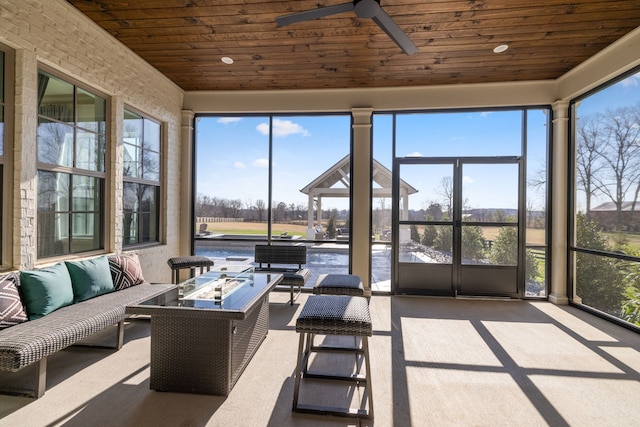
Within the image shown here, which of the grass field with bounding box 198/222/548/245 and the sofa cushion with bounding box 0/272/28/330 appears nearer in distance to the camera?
the sofa cushion with bounding box 0/272/28/330

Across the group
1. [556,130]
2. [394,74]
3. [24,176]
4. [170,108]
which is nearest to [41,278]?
[24,176]

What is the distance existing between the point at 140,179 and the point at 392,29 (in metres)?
3.64

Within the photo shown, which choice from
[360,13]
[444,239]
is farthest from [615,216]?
[360,13]

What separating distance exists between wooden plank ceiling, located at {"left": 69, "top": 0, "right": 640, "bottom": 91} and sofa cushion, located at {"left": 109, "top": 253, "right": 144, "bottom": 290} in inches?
97.2

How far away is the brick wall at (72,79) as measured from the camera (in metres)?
2.68

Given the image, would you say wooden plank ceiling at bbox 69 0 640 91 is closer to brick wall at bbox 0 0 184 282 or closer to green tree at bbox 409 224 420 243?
brick wall at bbox 0 0 184 282

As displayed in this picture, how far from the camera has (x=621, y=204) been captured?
367cm

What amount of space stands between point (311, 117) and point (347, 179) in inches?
45.8

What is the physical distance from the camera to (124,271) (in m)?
3.39

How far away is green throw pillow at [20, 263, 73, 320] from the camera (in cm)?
245

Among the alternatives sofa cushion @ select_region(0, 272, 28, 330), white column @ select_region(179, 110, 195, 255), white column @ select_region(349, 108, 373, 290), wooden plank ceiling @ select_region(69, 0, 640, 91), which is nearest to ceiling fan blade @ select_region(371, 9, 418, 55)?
wooden plank ceiling @ select_region(69, 0, 640, 91)

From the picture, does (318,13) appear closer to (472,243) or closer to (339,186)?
(339,186)

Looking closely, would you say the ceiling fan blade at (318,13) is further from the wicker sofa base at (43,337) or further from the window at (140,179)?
the wicker sofa base at (43,337)

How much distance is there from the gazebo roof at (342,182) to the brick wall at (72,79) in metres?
2.30
